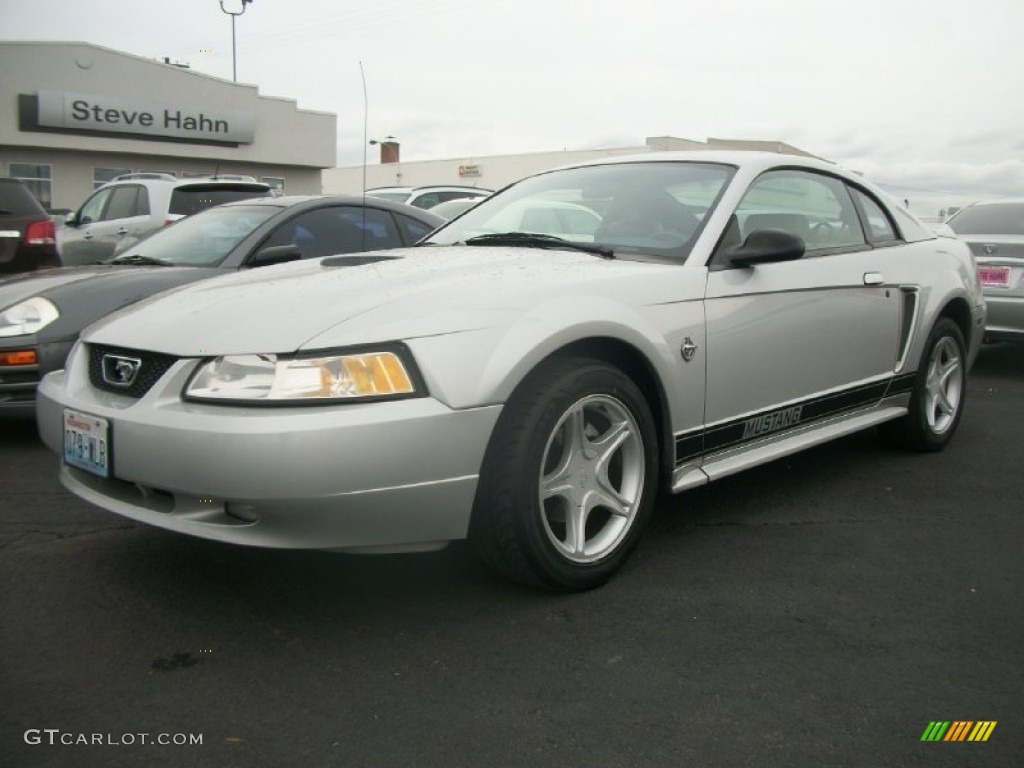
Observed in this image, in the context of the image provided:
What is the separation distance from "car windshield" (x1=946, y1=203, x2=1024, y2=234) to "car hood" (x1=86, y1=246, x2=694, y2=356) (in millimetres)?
5592

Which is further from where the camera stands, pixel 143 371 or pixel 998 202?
pixel 998 202

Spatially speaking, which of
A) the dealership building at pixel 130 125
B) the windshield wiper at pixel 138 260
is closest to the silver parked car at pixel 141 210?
the windshield wiper at pixel 138 260

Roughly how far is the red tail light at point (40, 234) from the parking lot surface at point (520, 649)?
3.28 meters

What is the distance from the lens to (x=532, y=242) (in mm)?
3600

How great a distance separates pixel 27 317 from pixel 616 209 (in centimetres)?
297

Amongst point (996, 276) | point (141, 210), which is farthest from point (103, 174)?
point (996, 276)

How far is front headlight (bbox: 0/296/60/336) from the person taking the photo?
15.0ft

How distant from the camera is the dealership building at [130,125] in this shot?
2411 cm

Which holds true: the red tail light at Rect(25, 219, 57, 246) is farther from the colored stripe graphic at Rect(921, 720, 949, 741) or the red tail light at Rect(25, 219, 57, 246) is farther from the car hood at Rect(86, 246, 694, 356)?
the colored stripe graphic at Rect(921, 720, 949, 741)

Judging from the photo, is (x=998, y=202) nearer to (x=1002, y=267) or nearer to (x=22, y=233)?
(x=1002, y=267)

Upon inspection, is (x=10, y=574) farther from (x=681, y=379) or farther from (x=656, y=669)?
(x=681, y=379)

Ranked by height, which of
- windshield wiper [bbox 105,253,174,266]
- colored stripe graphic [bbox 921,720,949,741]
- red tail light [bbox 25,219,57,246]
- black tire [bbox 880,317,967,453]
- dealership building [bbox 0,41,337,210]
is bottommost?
colored stripe graphic [bbox 921,720,949,741]

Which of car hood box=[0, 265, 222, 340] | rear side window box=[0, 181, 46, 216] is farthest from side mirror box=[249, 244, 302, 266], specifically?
rear side window box=[0, 181, 46, 216]

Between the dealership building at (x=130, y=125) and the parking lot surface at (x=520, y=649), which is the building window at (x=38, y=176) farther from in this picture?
the parking lot surface at (x=520, y=649)
